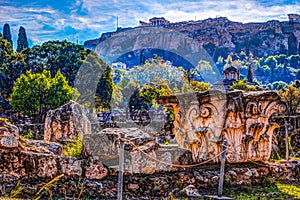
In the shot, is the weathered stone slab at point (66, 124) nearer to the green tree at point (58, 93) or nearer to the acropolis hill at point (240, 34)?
the green tree at point (58, 93)

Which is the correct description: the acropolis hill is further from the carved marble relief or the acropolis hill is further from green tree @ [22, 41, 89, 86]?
the carved marble relief

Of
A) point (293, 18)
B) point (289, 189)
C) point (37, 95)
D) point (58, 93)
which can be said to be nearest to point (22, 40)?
point (58, 93)

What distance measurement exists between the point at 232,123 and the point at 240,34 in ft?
398

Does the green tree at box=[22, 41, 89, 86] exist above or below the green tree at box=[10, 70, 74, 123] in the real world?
above

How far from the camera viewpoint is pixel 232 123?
845 centimetres

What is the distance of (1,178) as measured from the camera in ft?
21.6

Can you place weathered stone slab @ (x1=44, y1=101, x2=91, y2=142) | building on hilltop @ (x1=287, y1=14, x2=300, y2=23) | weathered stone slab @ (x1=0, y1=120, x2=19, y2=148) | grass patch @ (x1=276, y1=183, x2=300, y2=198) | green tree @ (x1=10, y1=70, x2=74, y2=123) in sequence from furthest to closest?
1. building on hilltop @ (x1=287, y1=14, x2=300, y2=23)
2. green tree @ (x1=10, y1=70, x2=74, y2=123)
3. weathered stone slab @ (x1=44, y1=101, x2=91, y2=142)
4. grass patch @ (x1=276, y1=183, x2=300, y2=198)
5. weathered stone slab @ (x1=0, y1=120, x2=19, y2=148)

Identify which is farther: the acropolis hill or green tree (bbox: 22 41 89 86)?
the acropolis hill

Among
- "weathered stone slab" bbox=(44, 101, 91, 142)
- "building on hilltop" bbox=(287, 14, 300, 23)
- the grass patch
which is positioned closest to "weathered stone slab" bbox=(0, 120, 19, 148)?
the grass patch

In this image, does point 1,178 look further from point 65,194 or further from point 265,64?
point 265,64

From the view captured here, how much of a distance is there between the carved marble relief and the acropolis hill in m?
110

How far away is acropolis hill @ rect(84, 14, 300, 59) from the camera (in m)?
120

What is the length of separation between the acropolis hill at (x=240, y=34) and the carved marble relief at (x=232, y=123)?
110 metres

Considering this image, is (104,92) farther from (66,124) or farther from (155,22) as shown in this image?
(155,22)
